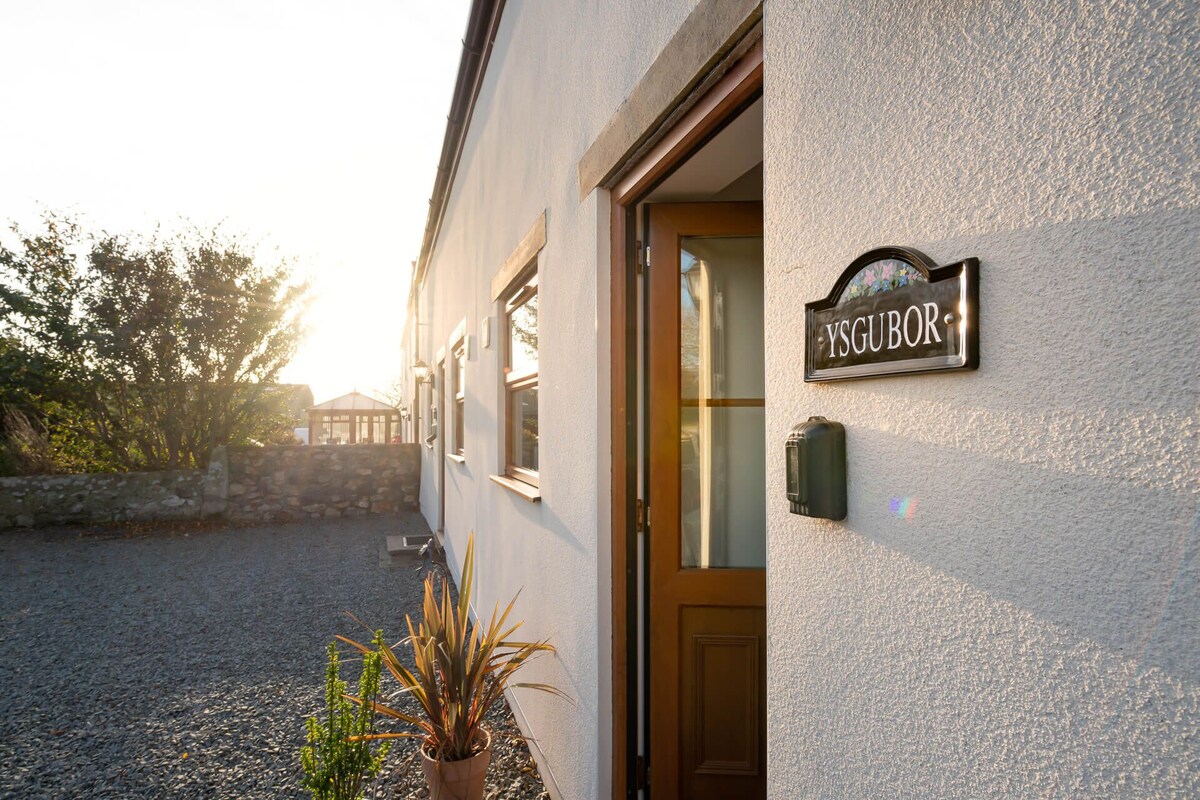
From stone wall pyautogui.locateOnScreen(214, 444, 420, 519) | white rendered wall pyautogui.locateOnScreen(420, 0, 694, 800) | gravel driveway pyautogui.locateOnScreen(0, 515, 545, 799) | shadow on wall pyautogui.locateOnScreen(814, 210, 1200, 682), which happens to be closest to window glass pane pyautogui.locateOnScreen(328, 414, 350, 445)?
stone wall pyautogui.locateOnScreen(214, 444, 420, 519)

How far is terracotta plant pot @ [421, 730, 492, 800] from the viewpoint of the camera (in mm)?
2785

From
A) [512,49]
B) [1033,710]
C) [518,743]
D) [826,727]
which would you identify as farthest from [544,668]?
[512,49]

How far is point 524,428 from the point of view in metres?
4.35

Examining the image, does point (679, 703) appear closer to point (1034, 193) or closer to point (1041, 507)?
point (1041, 507)

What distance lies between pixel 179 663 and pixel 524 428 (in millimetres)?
3147

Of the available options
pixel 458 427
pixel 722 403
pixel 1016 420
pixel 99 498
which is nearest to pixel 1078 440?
pixel 1016 420

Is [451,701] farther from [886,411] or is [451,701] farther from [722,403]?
[886,411]

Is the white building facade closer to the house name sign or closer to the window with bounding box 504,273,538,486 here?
the house name sign

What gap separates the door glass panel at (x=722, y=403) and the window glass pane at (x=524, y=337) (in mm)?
1251

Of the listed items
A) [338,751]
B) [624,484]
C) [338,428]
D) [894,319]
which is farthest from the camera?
[338,428]

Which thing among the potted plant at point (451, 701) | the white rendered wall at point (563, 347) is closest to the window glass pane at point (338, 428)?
the white rendered wall at point (563, 347)

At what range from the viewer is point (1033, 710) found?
84 cm

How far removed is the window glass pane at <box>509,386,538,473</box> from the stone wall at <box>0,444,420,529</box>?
8.67 metres

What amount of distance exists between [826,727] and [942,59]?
1.14 m
